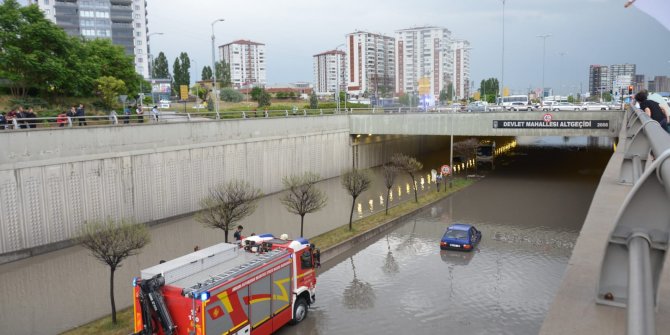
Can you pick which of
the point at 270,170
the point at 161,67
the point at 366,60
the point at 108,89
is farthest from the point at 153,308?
the point at 366,60

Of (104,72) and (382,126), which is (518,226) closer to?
(382,126)

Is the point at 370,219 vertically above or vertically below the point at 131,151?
below

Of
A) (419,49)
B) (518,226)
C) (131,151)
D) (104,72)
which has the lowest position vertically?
(518,226)

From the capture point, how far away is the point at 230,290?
11.6 m

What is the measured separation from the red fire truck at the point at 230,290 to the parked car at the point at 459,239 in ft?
27.7

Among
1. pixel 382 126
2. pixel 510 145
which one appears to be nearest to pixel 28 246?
pixel 382 126

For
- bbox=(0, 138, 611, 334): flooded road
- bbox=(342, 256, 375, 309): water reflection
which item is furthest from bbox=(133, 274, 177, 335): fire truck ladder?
bbox=(342, 256, 375, 309): water reflection

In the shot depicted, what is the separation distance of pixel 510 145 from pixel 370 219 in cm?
5160

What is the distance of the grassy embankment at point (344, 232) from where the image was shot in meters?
13.7

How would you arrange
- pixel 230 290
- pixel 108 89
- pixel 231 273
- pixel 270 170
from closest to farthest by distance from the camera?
pixel 230 290 → pixel 231 273 → pixel 270 170 → pixel 108 89

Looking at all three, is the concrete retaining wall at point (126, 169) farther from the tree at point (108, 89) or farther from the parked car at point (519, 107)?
the parked car at point (519, 107)

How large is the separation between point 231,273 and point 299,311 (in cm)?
333

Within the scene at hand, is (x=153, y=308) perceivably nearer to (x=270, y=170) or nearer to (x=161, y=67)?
(x=270, y=170)

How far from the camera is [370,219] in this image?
1062 inches
